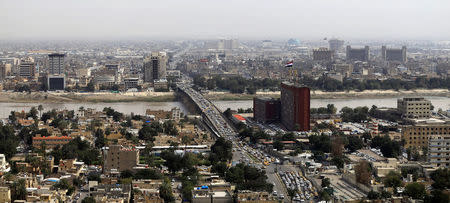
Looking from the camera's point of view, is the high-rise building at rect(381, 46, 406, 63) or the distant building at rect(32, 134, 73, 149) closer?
the distant building at rect(32, 134, 73, 149)

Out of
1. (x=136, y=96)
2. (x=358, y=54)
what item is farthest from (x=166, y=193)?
(x=358, y=54)

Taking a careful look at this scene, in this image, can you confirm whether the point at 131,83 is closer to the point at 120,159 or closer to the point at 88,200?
the point at 120,159

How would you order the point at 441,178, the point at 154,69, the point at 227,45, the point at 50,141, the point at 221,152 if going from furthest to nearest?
1. the point at 227,45
2. the point at 154,69
3. the point at 50,141
4. the point at 221,152
5. the point at 441,178

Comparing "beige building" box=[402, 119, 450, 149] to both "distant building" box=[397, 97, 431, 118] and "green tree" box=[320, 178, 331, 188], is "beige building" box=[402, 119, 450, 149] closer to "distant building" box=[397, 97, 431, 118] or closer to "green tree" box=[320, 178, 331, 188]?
"distant building" box=[397, 97, 431, 118]

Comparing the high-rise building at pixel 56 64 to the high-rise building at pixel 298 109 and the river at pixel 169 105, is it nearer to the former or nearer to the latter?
the river at pixel 169 105

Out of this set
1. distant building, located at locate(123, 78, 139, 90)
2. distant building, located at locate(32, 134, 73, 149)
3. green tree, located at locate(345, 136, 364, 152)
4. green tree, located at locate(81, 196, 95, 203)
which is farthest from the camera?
distant building, located at locate(123, 78, 139, 90)

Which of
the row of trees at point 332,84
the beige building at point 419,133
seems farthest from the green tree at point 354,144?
the row of trees at point 332,84

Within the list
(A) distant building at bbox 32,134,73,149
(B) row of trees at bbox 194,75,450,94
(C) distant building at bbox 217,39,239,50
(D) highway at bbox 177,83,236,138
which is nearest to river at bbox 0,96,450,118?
(D) highway at bbox 177,83,236,138
